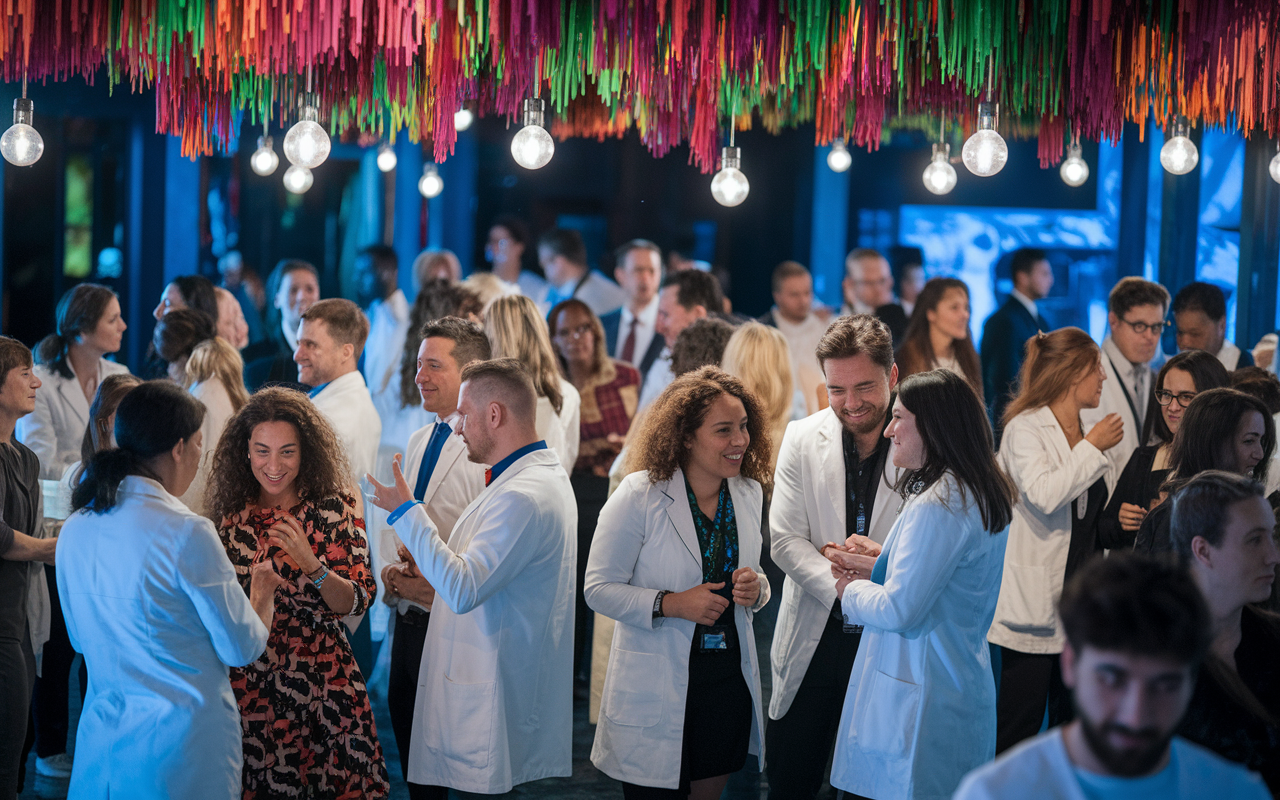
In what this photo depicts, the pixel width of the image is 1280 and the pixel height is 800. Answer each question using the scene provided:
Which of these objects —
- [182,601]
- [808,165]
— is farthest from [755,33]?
[808,165]

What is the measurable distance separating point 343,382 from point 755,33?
225cm

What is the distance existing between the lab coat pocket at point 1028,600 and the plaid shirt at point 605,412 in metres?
2.04

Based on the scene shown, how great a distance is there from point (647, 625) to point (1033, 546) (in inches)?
71.5

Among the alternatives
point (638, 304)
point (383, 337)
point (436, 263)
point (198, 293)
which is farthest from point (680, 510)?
point (436, 263)

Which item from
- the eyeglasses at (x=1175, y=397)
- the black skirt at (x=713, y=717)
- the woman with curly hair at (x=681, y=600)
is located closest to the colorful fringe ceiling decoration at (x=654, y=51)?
the eyeglasses at (x=1175, y=397)

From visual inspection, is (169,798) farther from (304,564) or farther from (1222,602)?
(1222,602)

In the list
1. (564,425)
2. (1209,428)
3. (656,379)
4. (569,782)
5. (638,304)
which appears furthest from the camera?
(638,304)

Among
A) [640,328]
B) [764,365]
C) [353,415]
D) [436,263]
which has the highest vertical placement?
[436,263]

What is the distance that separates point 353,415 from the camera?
4.88m

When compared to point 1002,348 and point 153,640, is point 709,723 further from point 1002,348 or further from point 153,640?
point 1002,348

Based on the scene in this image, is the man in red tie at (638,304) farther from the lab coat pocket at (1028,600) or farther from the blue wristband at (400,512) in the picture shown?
the blue wristband at (400,512)

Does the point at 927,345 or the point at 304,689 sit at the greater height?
the point at 927,345

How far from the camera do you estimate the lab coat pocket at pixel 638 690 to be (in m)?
3.32

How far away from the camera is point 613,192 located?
12148 millimetres
